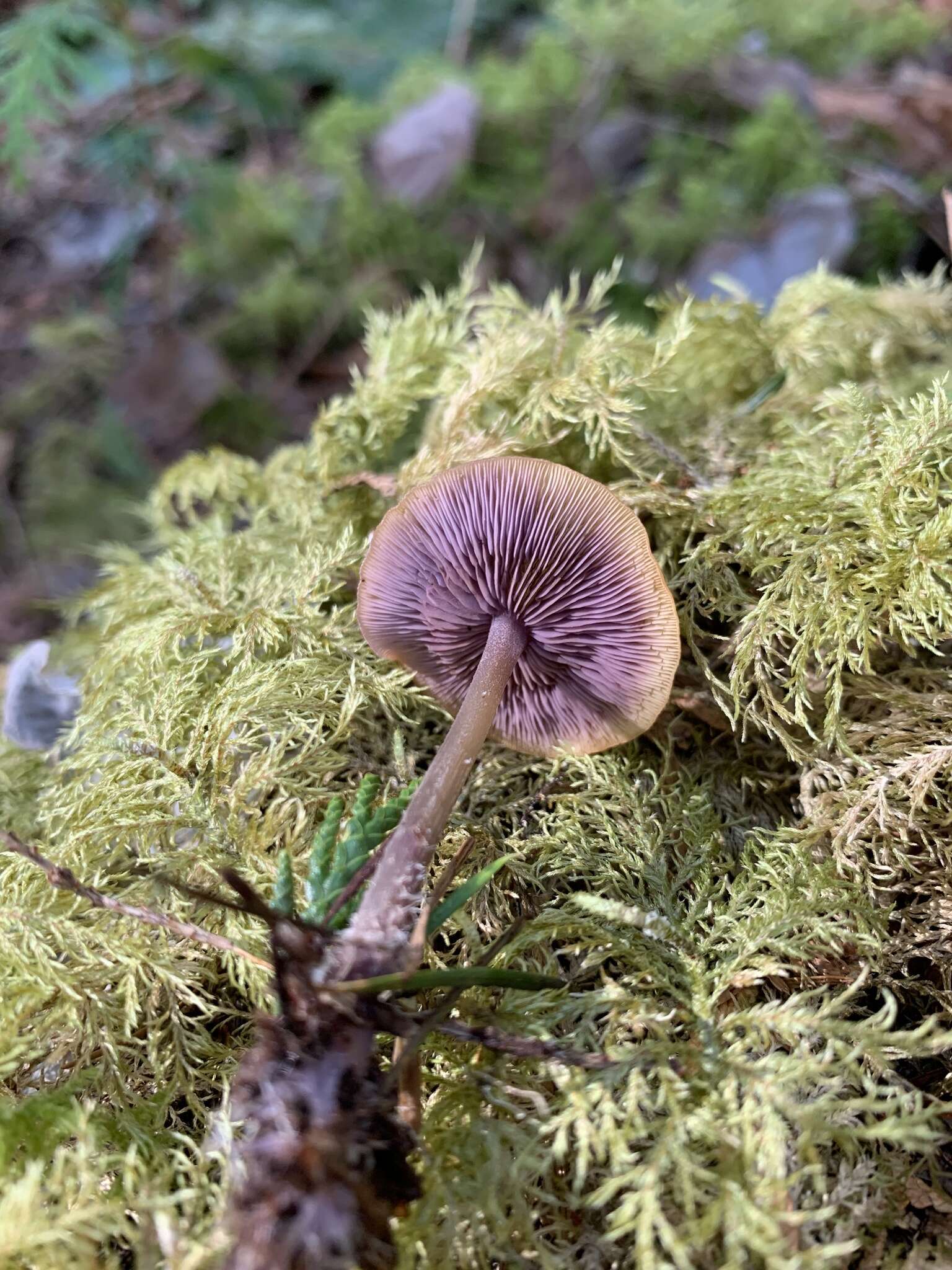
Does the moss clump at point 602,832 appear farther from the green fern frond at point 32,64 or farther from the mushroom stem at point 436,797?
the green fern frond at point 32,64

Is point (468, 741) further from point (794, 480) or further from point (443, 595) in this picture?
point (794, 480)

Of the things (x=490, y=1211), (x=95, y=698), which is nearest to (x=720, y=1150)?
(x=490, y=1211)

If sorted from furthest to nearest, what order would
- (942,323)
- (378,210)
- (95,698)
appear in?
(378,210)
(942,323)
(95,698)

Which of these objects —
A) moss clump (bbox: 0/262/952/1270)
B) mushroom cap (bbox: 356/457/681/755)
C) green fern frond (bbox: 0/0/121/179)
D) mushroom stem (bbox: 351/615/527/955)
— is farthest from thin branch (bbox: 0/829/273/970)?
green fern frond (bbox: 0/0/121/179)

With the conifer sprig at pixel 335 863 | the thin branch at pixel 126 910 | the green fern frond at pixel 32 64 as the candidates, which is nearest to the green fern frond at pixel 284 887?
the conifer sprig at pixel 335 863

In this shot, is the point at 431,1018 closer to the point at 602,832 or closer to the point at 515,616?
the point at 602,832

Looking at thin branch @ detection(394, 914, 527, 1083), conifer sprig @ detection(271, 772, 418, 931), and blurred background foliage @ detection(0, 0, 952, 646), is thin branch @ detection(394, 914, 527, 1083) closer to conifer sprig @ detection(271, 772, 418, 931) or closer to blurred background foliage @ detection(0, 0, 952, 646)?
conifer sprig @ detection(271, 772, 418, 931)
